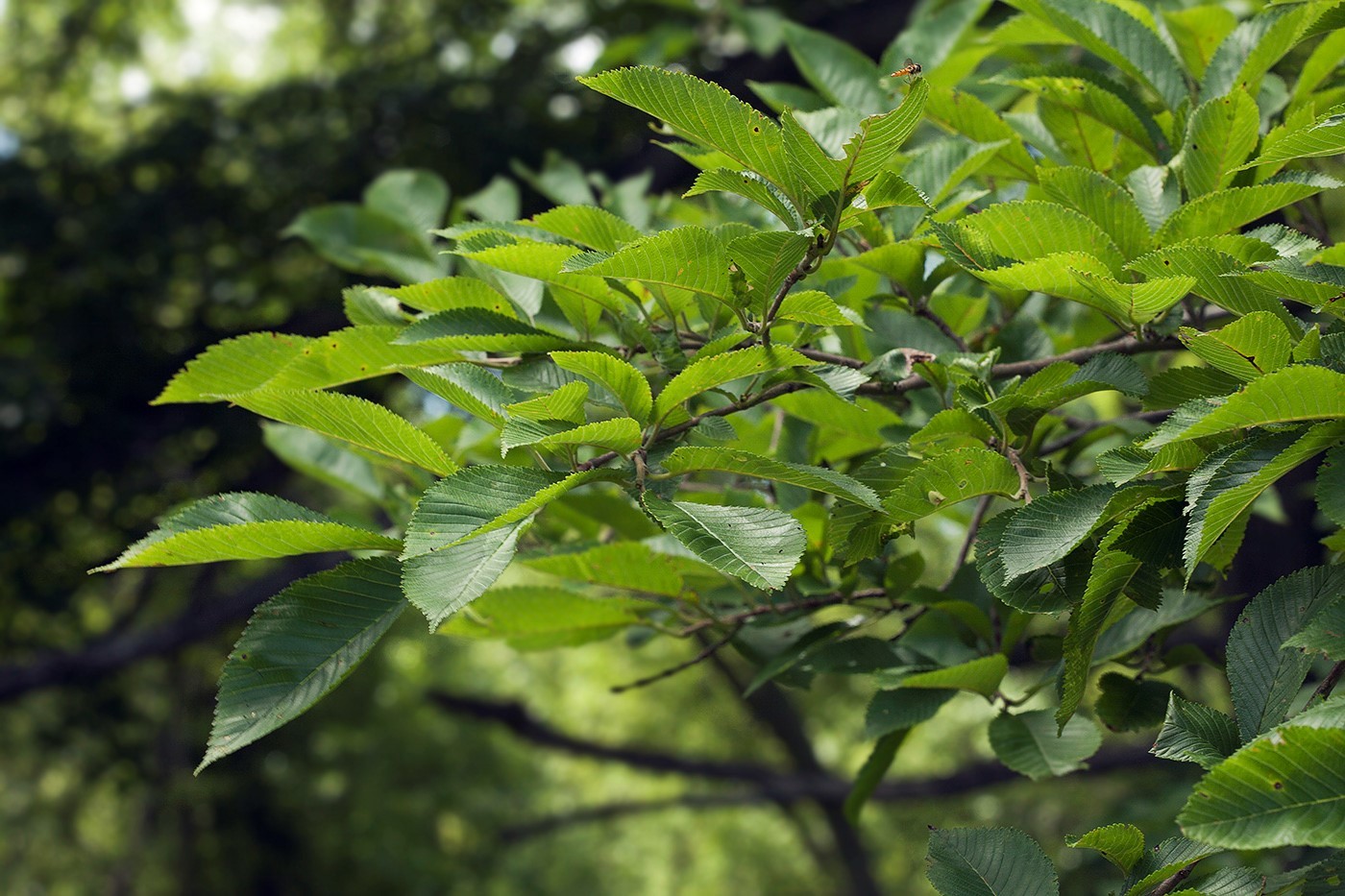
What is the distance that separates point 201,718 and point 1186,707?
23.7 ft

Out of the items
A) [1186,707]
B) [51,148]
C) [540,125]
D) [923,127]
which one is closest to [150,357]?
[51,148]

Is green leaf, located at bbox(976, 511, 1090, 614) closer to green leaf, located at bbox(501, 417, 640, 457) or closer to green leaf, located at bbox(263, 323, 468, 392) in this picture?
green leaf, located at bbox(501, 417, 640, 457)

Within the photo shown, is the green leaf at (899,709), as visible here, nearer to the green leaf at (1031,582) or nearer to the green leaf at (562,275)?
the green leaf at (1031,582)

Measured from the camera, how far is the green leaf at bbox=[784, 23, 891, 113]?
1383 millimetres

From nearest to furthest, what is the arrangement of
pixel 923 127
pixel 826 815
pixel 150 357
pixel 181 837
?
pixel 923 127
pixel 150 357
pixel 826 815
pixel 181 837

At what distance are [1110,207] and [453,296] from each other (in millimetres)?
565

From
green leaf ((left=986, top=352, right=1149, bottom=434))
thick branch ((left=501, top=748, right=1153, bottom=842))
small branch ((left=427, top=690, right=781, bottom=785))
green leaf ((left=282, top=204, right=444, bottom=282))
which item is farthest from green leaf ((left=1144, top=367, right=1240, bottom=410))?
small branch ((left=427, top=690, right=781, bottom=785))

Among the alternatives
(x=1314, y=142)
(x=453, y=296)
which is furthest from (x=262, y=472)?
(x=1314, y=142)

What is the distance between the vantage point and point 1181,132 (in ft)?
3.42

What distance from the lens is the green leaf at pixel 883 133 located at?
0.71 meters

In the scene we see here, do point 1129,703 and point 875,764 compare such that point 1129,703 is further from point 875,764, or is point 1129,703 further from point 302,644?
point 302,644

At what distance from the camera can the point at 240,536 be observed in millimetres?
738

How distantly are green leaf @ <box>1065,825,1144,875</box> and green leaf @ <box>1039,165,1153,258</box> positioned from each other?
47 cm

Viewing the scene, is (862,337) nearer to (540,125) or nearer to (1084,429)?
(1084,429)
